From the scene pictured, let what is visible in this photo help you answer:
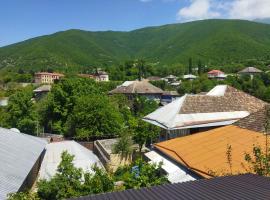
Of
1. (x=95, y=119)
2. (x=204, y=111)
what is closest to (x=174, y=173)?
(x=204, y=111)

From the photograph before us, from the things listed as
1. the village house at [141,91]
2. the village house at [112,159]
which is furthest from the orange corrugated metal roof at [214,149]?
the village house at [141,91]

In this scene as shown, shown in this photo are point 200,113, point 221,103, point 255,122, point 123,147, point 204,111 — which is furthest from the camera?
point 123,147

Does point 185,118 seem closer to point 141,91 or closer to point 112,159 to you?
point 112,159

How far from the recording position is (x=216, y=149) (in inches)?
604

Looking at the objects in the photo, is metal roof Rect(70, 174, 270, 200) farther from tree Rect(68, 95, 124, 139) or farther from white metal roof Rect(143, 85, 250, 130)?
tree Rect(68, 95, 124, 139)

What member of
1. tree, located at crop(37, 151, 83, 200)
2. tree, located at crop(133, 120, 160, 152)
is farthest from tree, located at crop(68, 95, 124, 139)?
tree, located at crop(37, 151, 83, 200)

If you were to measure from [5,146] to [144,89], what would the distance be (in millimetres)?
62022

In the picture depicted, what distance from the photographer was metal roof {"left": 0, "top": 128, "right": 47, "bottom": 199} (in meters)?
14.1

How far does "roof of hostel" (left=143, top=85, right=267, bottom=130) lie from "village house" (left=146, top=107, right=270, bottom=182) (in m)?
3.38

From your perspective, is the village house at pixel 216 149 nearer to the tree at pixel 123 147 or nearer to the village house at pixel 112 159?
the village house at pixel 112 159

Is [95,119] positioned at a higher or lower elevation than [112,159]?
higher

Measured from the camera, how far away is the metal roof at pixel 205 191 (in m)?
7.05

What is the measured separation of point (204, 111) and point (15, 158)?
39.7 feet

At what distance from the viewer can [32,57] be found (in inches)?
7480
